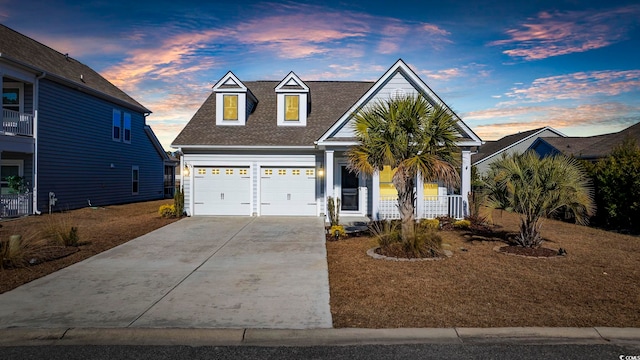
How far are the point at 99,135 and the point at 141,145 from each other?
191 inches

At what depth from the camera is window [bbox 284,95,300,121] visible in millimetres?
18844

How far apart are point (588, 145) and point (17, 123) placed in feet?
108

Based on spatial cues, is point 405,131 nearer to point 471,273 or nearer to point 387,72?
point 471,273

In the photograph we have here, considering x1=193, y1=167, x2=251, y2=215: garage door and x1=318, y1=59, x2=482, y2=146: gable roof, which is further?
x1=193, y1=167, x2=251, y2=215: garage door

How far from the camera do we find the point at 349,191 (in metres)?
17.6

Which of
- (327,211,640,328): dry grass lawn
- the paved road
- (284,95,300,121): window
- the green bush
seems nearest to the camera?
the paved road

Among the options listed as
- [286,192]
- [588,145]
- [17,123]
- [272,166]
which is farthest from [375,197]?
[588,145]

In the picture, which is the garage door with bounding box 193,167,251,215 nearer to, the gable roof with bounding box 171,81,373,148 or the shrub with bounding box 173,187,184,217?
the shrub with bounding box 173,187,184,217

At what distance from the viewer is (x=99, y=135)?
2266 cm

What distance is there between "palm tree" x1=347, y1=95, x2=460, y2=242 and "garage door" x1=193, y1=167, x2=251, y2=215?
8.86 m

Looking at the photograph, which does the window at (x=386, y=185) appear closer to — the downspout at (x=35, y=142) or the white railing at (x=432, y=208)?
the white railing at (x=432, y=208)

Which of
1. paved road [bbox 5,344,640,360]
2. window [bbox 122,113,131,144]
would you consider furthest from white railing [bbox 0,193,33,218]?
paved road [bbox 5,344,640,360]

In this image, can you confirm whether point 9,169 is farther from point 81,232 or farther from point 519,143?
point 519,143

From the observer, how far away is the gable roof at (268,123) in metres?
17.4
